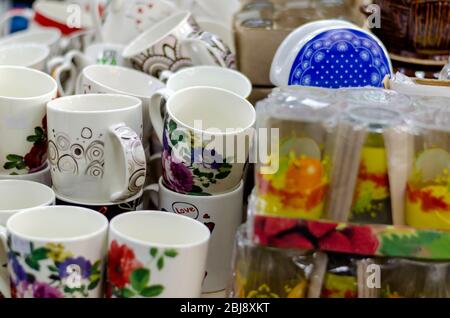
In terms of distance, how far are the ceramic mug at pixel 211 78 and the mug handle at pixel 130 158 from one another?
0.63 feet

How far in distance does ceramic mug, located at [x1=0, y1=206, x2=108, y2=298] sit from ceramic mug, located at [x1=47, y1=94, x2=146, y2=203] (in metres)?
0.11

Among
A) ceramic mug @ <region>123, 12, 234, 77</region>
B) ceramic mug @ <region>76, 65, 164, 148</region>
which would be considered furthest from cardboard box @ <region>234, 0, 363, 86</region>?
ceramic mug @ <region>76, 65, 164, 148</region>

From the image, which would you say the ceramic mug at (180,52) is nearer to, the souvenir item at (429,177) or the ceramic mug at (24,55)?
the ceramic mug at (24,55)

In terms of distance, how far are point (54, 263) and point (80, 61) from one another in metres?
0.51

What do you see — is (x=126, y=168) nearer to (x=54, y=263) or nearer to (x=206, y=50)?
(x=54, y=263)

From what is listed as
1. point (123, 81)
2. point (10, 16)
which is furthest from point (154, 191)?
point (10, 16)

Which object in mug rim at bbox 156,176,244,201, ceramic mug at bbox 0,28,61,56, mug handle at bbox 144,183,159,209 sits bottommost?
mug handle at bbox 144,183,159,209

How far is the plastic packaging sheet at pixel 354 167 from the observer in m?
0.63

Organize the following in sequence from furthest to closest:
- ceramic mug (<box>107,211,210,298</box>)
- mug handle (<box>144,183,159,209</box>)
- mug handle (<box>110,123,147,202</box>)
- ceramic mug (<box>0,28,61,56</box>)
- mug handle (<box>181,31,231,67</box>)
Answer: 1. ceramic mug (<box>0,28,61,56</box>)
2. mug handle (<box>181,31,231,67</box>)
3. mug handle (<box>144,183,159,209</box>)
4. mug handle (<box>110,123,147,202</box>)
5. ceramic mug (<box>107,211,210,298</box>)

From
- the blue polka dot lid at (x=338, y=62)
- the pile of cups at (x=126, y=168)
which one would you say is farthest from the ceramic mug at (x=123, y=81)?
the blue polka dot lid at (x=338, y=62)

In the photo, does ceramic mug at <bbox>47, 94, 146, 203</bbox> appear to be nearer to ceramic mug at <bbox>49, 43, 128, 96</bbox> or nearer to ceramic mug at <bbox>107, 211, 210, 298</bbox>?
ceramic mug at <bbox>107, 211, 210, 298</bbox>

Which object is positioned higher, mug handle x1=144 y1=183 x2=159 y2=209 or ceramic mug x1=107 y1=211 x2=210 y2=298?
ceramic mug x1=107 y1=211 x2=210 y2=298

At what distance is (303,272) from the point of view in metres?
0.65

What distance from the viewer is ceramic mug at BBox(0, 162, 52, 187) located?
825 millimetres
